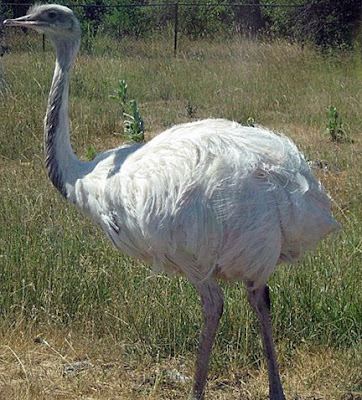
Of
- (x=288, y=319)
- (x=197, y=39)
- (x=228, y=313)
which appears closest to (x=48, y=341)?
(x=228, y=313)

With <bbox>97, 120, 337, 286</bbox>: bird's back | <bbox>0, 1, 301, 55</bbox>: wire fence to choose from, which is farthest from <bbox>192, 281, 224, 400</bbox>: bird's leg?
<bbox>0, 1, 301, 55</bbox>: wire fence

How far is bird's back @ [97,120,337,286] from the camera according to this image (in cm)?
347

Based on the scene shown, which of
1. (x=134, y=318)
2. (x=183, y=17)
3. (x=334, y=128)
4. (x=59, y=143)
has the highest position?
(x=59, y=143)

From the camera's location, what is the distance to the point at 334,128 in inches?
375

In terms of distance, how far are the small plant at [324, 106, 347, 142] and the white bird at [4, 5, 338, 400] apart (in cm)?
576

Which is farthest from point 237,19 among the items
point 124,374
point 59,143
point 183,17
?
point 124,374

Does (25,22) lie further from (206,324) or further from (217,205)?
(206,324)

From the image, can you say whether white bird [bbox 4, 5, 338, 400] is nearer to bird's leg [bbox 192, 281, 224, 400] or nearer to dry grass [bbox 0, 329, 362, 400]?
bird's leg [bbox 192, 281, 224, 400]

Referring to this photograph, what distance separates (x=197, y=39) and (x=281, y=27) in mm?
1895

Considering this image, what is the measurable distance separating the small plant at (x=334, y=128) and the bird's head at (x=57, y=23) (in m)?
5.56

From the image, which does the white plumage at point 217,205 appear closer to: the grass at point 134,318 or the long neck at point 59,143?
the long neck at point 59,143

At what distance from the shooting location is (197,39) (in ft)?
62.9

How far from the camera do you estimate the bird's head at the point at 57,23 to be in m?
4.37

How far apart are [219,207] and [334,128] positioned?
631 cm
